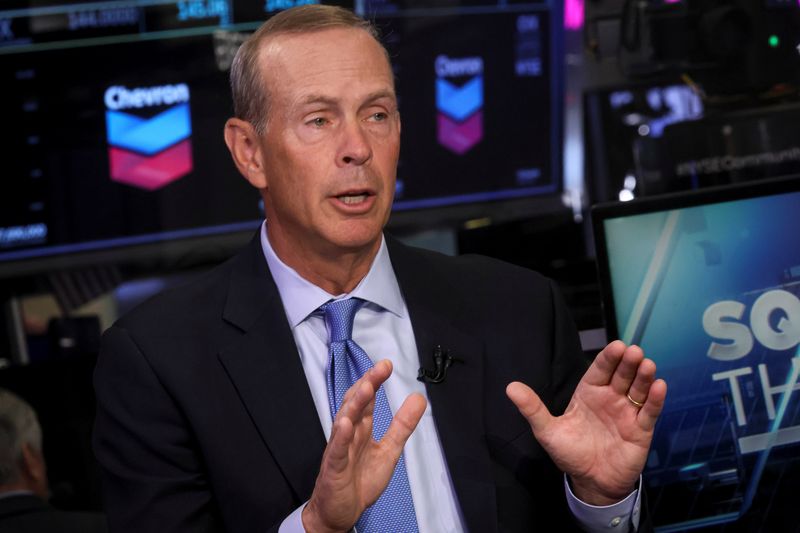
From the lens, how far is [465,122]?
4.07 meters

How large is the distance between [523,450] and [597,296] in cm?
113

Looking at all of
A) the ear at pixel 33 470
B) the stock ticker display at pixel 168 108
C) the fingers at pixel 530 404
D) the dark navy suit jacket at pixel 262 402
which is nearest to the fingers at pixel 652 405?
the fingers at pixel 530 404

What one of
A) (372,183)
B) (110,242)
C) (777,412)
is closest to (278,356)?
(372,183)

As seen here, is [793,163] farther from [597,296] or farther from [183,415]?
[183,415]

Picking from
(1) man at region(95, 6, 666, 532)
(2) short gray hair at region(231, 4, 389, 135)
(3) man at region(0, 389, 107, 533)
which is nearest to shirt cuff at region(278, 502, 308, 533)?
(1) man at region(95, 6, 666, 532)

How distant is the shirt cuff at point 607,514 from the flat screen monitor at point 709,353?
0.67 ft

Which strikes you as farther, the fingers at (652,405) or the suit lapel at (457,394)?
the suit lapel at (457,394)

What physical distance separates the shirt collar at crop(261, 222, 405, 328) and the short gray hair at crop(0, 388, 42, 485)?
3.60 ft

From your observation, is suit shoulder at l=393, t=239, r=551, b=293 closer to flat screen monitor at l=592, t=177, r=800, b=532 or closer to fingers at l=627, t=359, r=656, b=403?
flat screen monitor at l=592, t=177, r=800, b=532

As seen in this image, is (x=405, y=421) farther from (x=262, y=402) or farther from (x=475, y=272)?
(x=475, y=272)

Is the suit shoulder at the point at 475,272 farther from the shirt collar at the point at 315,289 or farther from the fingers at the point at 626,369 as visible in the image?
the fingers at the point at 626,369

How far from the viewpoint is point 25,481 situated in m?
2.91

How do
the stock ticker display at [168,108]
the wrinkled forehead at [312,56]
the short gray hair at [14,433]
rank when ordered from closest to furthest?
the wrinkled forehead at [312,56] < the short gray hair at [14,433] < the stock ticker display at [168,108]

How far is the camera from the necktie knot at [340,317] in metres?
2.04
